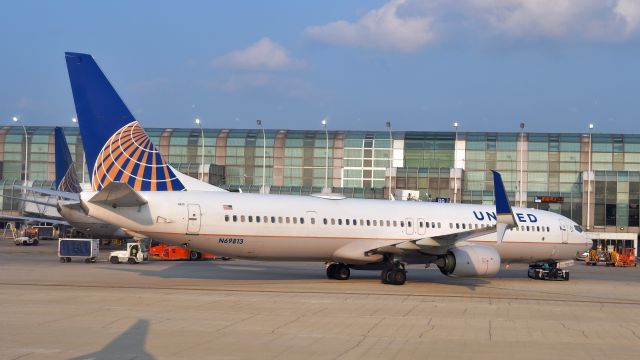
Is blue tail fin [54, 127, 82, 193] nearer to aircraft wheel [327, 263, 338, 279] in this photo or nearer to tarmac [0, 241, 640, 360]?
tarmac [0, 241, 640, 360]

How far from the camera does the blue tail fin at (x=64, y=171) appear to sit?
53.3 m

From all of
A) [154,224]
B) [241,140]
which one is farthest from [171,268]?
[241,140]

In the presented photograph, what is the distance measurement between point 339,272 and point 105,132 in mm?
10605

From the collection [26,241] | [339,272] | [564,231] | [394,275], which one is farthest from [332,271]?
[26,241]

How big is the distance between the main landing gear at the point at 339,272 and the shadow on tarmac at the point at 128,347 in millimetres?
16384

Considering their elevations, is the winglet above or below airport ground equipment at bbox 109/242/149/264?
above

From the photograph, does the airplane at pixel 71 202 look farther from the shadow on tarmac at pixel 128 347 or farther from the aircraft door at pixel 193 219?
the shadow on tarmac at pixel 128 347

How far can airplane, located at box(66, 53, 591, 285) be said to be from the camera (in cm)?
2620

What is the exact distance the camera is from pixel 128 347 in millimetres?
13867

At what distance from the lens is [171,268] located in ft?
122

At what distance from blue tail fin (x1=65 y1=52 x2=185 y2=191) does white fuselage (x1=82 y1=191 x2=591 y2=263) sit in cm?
129

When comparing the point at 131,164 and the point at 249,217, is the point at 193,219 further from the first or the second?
the point at 131,164

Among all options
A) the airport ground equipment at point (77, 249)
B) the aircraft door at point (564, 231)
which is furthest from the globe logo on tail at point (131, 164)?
the aircraft door at point (564, 231)

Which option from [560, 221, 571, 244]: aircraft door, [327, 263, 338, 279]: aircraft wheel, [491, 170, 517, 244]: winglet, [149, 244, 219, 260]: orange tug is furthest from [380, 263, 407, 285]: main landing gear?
[149, 244, 219, 260]: orange tug
